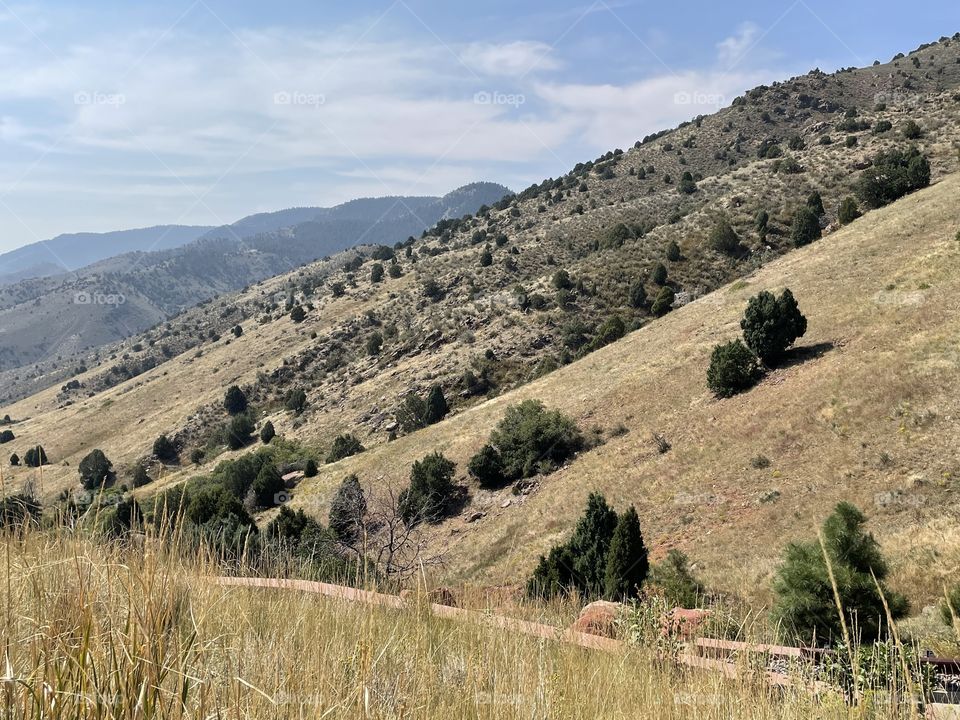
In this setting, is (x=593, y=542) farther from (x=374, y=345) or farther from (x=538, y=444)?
(x=374, y=345)

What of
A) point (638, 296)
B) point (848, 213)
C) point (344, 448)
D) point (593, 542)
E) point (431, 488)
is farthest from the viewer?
point (638, 296)

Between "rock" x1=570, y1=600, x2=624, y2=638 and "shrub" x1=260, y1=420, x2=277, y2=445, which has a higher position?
"rock" x1=570, y1=600, x2=624, y2=638

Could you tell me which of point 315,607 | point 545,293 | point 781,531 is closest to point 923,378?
point 781,531

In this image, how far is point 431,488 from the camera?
29.0m

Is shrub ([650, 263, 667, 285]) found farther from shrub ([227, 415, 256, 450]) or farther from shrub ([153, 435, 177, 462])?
shrub ([153, 435, 177, 462])

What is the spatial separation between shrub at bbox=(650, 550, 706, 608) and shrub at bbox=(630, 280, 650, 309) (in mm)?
36960

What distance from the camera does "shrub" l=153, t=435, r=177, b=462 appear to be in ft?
194

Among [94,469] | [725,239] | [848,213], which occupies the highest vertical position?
[725,239]

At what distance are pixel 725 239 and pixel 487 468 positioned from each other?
36560 mm

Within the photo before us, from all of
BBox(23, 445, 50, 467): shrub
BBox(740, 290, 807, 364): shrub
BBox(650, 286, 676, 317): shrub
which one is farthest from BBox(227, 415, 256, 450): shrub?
BBox(740, 290, 807, 364): shrub

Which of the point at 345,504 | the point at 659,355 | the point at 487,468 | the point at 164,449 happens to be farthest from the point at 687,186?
the point at 164,449

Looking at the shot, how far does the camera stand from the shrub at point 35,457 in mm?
4472

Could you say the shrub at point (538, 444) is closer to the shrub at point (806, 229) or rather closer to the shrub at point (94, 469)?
the shrub at point (806, 229)

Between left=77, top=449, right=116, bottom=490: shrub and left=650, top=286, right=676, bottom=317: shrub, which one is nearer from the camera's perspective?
left=650, top=286, right=676, bottom=317: shrub
